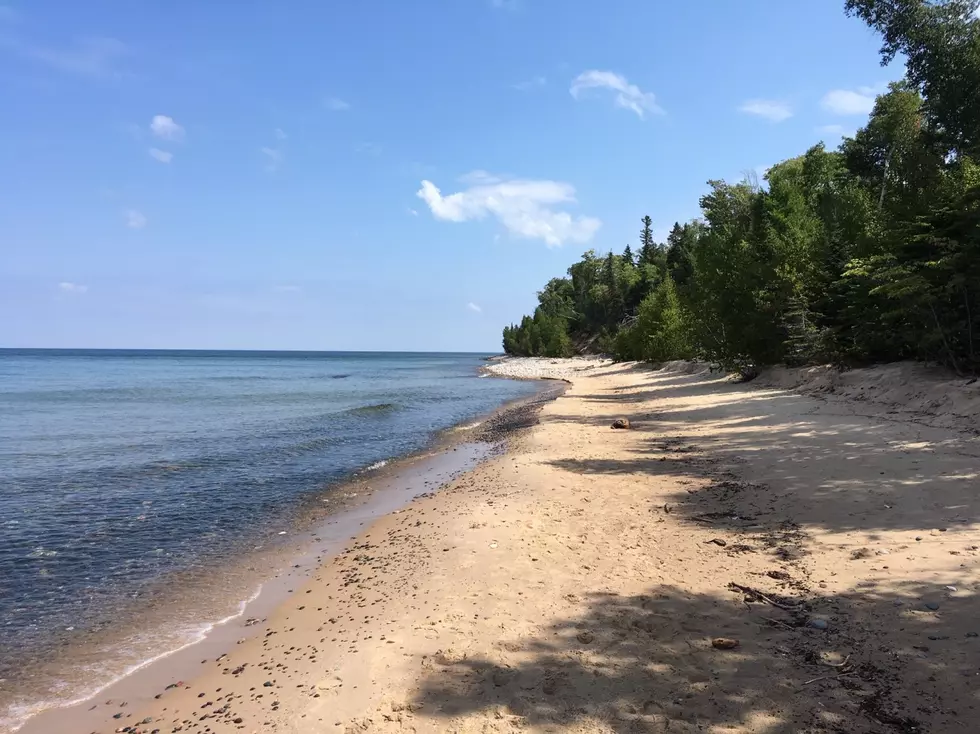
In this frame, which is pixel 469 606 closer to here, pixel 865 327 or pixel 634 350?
pixel 865 327

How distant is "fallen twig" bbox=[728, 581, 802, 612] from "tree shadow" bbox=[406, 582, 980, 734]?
0.16 ft

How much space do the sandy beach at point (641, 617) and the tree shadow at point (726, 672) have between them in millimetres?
18

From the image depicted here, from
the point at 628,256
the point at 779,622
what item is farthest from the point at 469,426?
the point at 628,256

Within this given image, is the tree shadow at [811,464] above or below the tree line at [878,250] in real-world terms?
below

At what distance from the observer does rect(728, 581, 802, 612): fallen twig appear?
5350 mm

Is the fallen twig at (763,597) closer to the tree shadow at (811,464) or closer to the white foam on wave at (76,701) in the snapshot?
the tree shadow at (811,464)

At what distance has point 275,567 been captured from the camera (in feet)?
30.1

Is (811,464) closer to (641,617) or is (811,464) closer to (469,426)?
(641,617)

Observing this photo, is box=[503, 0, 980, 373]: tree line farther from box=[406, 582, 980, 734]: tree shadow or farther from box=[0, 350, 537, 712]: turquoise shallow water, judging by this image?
box=[0, 350, 537, 712]: turquoise shallow water

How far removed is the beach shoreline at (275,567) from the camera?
5.55 m

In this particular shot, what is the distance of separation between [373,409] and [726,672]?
31.5m

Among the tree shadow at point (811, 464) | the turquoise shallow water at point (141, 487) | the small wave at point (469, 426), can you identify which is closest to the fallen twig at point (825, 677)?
the tree shadow at point (811, 464)

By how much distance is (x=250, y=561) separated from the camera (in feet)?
31.2

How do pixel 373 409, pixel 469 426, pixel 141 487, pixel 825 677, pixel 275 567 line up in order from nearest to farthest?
pixel 825 677
pixel 275 567
pixel 141 487
pixel 469 426
pixel 373 409
